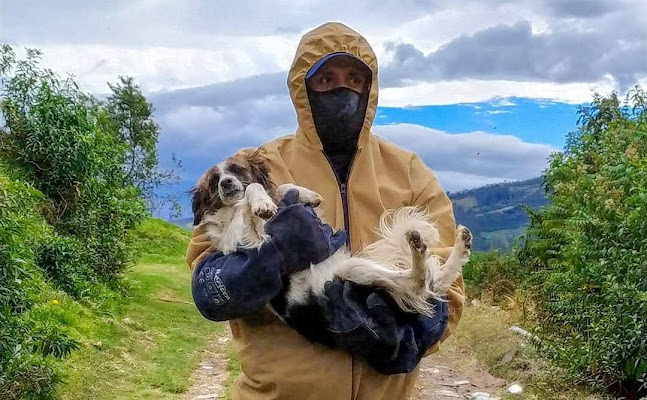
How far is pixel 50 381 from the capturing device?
7.02 metres

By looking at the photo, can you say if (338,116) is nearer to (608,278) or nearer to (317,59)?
(317,59)

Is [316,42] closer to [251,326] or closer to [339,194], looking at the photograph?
[339,194]

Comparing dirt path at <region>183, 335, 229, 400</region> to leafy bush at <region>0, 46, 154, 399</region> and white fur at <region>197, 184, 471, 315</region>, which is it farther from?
white fur at <region>197, 184, 471, 315</region>

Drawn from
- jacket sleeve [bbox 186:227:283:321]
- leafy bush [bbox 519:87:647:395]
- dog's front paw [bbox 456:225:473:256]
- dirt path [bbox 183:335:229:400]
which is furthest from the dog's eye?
dirt path [bbox 183:335:229:400]

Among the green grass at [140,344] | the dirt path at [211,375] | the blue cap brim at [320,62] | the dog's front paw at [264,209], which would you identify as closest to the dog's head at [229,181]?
the dog's front paw at [264,209]

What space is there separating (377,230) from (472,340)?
8.36 meters

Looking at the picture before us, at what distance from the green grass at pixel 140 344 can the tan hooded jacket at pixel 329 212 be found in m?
5.01

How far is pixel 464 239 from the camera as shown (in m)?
3.27

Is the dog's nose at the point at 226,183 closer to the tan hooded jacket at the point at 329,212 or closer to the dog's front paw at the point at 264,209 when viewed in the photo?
the tan hooded jacket at the point at 329,212

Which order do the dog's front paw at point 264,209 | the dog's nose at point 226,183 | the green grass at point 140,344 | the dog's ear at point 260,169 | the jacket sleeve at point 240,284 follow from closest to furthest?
the jacket sleeve at point 240,284
the dog's front paw at point 264,209
the dog's ear at point 260,169
the dog's nose at point 226,183
the green grass at point 140,344

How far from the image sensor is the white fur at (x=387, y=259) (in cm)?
306

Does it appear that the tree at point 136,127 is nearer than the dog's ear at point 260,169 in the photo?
No

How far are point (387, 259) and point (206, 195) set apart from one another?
3.50ft

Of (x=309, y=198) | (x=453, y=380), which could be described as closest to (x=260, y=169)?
(x=309, y=198)
